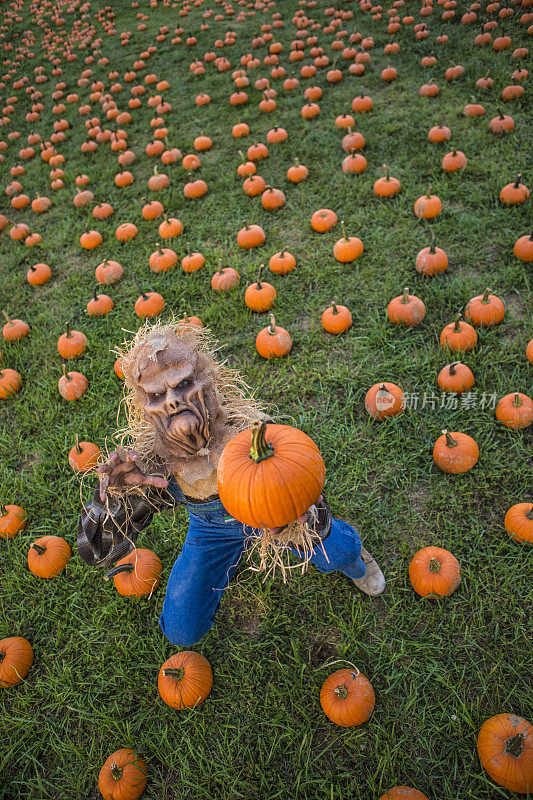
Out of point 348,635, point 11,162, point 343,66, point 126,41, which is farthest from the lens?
point 126,41

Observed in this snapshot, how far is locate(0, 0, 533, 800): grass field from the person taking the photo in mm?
2584

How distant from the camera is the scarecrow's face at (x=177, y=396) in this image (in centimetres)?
213

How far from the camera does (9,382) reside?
191 inches

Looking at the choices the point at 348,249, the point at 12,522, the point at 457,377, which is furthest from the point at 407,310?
the point at 12,522

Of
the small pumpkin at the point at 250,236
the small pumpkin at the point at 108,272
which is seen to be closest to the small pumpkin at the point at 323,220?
the small pumpkin at the point at 250,236

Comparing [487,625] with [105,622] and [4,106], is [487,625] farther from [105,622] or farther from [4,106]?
[4,106]

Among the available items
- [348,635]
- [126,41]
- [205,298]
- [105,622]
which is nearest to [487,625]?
[348,635]

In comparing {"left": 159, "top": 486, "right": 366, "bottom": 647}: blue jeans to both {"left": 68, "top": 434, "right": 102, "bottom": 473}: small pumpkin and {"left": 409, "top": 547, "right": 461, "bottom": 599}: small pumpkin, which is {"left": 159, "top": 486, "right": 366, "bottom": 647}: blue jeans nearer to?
{"left": 409, "top": 547, "right": 461, "bottom": 599}: small pumpkin

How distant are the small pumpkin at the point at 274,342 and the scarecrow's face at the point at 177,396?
205 cm

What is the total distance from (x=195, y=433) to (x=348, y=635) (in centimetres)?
163

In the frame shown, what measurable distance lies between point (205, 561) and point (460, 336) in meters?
2.66

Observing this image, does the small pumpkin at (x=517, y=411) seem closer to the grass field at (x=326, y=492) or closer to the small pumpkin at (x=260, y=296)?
the grass field at (x=326, y=492)

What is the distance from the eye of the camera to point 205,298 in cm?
514

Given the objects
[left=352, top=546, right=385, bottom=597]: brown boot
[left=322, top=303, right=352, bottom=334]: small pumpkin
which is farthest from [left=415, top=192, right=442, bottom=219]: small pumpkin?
[left=352, top=546, right=385, bottom=597]: brown boot
